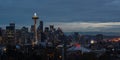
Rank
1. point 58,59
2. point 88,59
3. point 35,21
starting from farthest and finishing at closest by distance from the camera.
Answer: point 35,21, point 58,59, point 88,59

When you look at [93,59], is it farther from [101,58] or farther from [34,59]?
[34,59]

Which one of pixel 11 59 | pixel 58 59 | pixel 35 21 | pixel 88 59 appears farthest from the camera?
pixel 35 21

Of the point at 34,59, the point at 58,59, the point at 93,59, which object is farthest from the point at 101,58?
the point at 34,59

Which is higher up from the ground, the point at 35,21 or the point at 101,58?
the point at 35,21

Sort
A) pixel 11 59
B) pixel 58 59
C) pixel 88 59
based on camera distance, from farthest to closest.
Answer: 1. pixel 58 59
2. pixel 88 59
3. pixel 11 59

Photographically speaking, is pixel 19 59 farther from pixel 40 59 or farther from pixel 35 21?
pixel 35 21

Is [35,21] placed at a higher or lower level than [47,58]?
higher

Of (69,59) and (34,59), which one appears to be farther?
(69,59)

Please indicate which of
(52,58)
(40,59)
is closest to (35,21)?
(52,58)

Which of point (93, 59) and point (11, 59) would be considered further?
point (93, 59)
